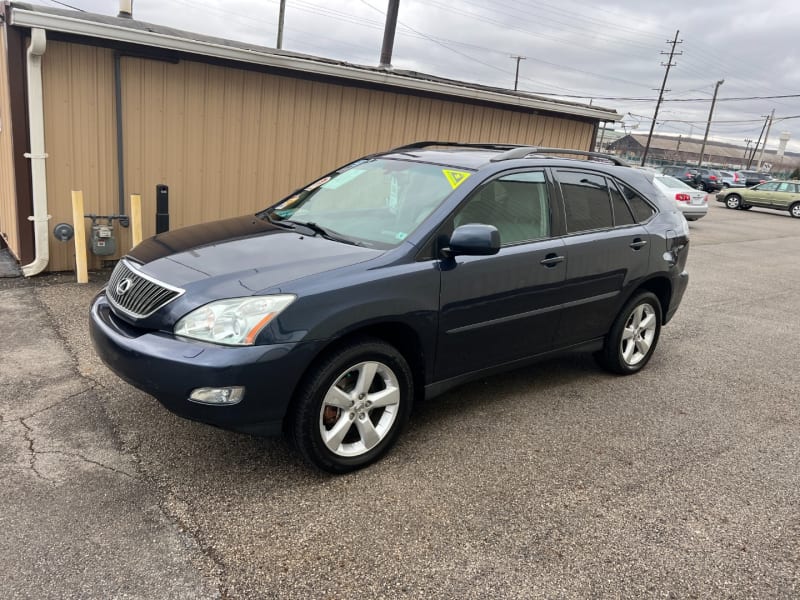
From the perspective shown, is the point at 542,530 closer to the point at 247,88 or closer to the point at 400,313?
the point at 400,313

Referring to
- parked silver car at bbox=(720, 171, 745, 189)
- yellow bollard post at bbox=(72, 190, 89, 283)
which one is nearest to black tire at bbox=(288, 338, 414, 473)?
yellow bollard post at bbox=(72, 190, 89, 283)

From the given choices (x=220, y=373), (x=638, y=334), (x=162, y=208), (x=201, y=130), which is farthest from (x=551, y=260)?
(x=201, y=130)

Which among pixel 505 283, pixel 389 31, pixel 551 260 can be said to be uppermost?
pixel 389 31

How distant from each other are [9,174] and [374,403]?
5.98 m

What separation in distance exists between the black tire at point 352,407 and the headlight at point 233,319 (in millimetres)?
382

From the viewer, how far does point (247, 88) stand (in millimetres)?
7887

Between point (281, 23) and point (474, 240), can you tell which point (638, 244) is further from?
point (281, 23)

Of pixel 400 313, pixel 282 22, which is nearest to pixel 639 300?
pixel 400 313

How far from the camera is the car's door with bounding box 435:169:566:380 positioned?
3.70 meters

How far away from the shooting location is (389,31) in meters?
16.7

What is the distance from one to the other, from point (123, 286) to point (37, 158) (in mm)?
4153

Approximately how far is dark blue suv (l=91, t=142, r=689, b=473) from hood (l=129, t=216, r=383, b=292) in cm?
1

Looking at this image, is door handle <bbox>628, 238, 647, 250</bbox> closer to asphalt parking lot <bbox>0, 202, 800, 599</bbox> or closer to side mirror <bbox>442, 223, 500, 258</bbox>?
asphalt parking lot <bbox>0, 202, 800, 599</bbox>

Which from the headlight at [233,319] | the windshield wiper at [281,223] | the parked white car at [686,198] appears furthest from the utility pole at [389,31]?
the headlight at [233,319]
